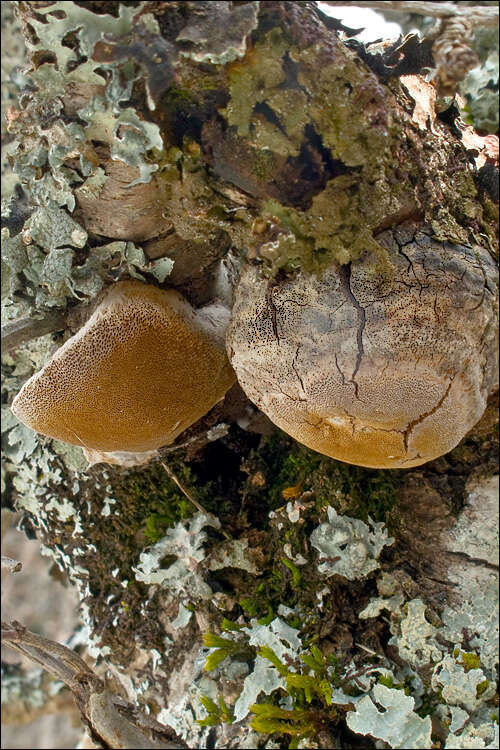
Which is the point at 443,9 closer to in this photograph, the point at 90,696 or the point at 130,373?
the point at 130,373

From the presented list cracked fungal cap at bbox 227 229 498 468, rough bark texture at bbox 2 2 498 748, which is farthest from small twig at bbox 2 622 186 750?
cracked fungal cap at bbox 227 229 498 468

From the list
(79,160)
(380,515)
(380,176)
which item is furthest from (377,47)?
(380,515)

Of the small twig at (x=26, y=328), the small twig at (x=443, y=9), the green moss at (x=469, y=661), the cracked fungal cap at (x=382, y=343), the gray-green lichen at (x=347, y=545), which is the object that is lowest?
the green moss at (x=469, y=661)

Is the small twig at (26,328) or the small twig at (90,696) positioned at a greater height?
the small twig at (26,328)

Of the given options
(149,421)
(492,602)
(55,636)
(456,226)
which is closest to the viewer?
(456,226)

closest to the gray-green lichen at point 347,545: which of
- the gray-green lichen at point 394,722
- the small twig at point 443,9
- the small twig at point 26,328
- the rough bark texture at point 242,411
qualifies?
the rough bark texture at point 242,411

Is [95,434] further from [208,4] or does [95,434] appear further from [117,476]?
[208,4]

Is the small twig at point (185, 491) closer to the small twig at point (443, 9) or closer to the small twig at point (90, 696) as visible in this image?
the small twig at point (90, 696)

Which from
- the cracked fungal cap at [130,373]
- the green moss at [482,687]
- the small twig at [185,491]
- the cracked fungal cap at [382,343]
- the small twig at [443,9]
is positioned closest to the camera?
the small twig at [443,9]
